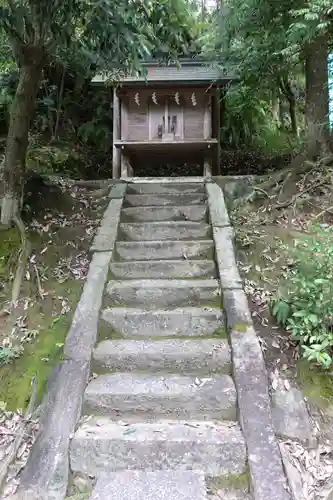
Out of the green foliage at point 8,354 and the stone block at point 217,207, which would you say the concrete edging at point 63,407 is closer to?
the green foliage at point 8,354

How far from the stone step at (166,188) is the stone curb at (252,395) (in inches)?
79.7

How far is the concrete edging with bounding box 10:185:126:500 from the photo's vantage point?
8.77 ft

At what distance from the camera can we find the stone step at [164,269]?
453 cm

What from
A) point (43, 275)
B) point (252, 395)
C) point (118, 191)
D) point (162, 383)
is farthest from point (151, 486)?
point (118, 191)

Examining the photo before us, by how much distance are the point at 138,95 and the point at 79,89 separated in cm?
342

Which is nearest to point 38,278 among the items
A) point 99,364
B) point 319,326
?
point 99,364

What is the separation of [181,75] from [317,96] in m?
3.14

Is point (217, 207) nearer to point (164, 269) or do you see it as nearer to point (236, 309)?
point (164, 269)

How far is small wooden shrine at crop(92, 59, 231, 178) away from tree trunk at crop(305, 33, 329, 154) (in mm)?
2492

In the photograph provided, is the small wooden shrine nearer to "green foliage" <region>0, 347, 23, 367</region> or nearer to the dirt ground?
the dirt ground

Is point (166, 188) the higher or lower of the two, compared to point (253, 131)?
lower

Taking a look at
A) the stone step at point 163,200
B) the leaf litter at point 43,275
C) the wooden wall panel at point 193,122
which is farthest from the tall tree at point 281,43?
the leaf litter at point 43,275

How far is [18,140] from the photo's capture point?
5062mm

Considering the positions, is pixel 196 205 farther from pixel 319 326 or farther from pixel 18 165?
pixel 319 326
